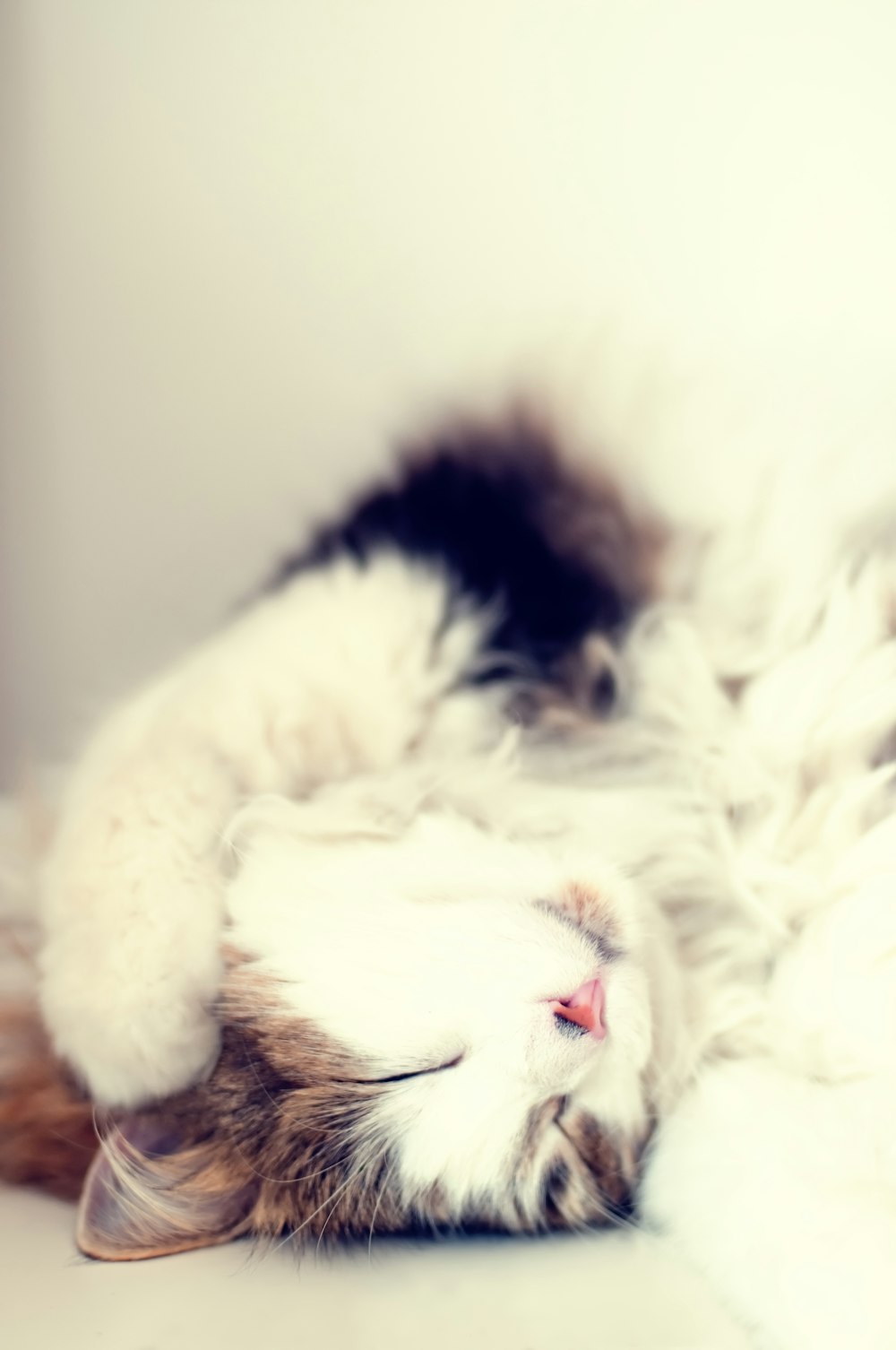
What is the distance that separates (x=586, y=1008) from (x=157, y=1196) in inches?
15.2

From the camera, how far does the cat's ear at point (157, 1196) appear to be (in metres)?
0.78

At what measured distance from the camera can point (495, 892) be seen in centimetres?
81

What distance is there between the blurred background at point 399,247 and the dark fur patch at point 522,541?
0.07 metres

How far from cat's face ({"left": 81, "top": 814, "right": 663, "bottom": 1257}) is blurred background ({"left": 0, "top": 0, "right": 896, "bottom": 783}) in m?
0.48

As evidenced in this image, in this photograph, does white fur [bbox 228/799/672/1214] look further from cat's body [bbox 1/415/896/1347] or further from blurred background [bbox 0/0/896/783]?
blurred background [bbox 0/0/896/783]

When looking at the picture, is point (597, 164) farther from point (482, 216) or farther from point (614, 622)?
point (614, 622)

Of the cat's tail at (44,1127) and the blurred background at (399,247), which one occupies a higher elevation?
the blurred background at (399,247)

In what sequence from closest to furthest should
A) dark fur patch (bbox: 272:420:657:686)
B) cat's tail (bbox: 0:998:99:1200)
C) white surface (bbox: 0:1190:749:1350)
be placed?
white surface (bbox: 0:1190:749:1350), cat's tail (bbox: 0:998:99:1200), dark fur patch (bbox: 272:420:657:686)

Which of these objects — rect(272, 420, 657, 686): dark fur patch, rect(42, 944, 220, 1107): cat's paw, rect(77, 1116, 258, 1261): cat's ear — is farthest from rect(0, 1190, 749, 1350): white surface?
rect(272, 420, 657, 686): dark fur patch

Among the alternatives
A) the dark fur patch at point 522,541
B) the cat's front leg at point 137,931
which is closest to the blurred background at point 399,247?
the dark fur patch at point 522,541

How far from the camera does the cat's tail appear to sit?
88 cm

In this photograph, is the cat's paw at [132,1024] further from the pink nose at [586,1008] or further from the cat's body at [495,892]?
the pink nose at [586,1008]

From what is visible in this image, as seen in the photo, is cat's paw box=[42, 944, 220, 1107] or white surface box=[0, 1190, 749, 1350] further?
cat's paw box=[42, 944, 220, 1107]

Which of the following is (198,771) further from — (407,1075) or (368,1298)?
(368,1298)
